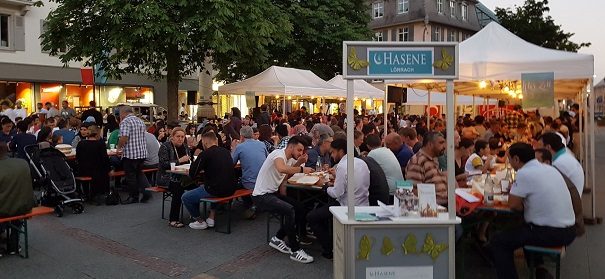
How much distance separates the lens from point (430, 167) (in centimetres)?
547

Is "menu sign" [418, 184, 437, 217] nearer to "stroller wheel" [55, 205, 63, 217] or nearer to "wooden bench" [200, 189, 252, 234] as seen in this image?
"wooden bench" [200, 189, 252, 234]

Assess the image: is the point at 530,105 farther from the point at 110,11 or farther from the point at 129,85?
the point at 129,85

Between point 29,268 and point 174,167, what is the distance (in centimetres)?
274

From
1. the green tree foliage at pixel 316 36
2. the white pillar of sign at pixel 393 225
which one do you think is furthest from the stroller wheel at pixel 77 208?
the green tree foliage at pixel 316 36

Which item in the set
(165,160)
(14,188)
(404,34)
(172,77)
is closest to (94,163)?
(165,160)

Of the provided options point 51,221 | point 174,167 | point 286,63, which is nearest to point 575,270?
point 174,167

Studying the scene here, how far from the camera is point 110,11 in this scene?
14.6 metres

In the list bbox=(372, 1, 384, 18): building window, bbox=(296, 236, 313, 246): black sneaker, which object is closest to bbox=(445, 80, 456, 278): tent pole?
bbox=(296, 236, 313, 246): black sneaker

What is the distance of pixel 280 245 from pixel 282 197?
2.14 feet

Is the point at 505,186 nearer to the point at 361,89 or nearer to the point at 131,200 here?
the point at 131,200

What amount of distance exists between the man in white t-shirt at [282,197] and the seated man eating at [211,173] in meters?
0.81

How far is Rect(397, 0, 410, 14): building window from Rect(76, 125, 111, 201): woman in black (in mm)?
47100

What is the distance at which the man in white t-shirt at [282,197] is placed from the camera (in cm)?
620

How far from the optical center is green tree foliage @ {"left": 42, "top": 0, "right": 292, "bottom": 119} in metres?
14.5
